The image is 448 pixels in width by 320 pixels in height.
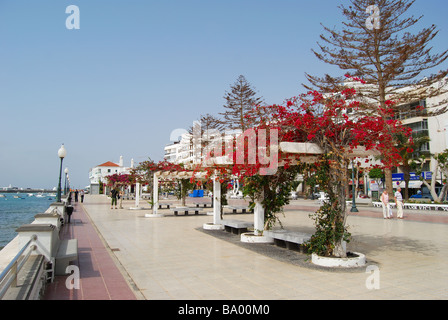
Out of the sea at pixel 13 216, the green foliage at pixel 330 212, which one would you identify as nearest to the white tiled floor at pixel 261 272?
the green foliage at pixel 330 212

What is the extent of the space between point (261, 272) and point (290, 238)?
200cm

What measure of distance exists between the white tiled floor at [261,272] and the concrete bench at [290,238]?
863 mm

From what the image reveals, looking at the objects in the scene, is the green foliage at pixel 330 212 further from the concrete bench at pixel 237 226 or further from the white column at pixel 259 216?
the concrete bench at pixel 237 226

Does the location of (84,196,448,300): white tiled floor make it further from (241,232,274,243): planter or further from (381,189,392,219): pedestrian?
(381,189,392,219): pedestrian

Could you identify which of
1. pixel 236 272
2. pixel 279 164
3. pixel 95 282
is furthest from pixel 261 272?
pixel 95 282

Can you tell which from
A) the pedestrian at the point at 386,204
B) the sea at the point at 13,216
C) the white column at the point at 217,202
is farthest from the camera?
the pedestrian at the point at 386,204

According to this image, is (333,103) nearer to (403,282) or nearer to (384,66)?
(403,282)

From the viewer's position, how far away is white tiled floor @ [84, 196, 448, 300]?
468cm

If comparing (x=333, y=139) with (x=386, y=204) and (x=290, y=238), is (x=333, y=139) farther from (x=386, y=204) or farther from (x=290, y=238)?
(x=386, y=204)

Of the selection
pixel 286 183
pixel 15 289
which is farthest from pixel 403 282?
pixel 15 289

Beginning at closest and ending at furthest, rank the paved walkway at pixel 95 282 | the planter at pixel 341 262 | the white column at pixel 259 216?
the paved walkway at pixel 95 282 < the planter at pixel 341 262 < the white column at pixel 259 216

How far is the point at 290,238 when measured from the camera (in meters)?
7.64

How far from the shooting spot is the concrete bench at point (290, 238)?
7366mm

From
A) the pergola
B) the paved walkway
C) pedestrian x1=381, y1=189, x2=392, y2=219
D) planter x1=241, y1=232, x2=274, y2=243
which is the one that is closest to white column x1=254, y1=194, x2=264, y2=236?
the pergola
